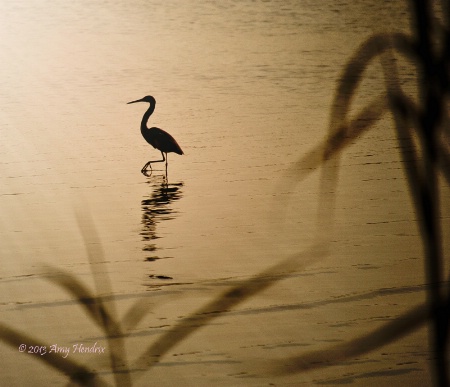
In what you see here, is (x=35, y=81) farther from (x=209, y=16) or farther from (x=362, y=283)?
(x=362, y=283)

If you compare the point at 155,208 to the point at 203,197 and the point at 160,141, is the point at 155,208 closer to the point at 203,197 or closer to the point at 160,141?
the point at 203,197

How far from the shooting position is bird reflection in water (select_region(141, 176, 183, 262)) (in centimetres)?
280

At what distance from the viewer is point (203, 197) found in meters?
3.26

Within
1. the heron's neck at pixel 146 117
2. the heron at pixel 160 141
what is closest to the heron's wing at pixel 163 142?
the heron at pixel 160 141

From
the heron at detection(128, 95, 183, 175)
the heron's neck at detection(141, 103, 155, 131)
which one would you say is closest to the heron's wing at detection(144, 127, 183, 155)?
the heron at detection(128, 95, 183, 175)

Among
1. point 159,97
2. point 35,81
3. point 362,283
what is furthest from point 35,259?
point 35,81

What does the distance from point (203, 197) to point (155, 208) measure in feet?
0.64

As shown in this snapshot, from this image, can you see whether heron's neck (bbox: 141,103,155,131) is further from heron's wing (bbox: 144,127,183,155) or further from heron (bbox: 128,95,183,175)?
heron's wing (bbox: 144,127,183,155)

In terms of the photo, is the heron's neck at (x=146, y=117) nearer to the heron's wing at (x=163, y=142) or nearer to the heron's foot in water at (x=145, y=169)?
the heron's wing at (x=163, y=142)

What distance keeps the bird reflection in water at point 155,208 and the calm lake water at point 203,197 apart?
0.03 feet

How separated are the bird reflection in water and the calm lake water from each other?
1 centimetres

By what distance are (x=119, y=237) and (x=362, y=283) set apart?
0.86m

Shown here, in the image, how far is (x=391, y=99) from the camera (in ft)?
0.91

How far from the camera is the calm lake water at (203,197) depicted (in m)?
1.89
